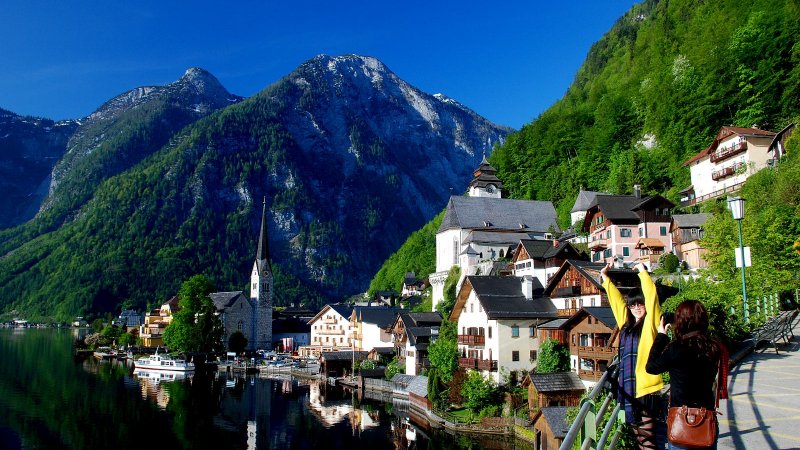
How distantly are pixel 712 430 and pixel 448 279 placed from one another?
67047 mm

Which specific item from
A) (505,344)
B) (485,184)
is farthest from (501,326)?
(485,184)

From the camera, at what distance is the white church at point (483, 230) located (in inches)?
2983

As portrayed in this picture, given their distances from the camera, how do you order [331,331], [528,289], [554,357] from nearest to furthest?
[554,357], [528,289], [331,331]

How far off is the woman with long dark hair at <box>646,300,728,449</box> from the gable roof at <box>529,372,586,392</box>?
111ft

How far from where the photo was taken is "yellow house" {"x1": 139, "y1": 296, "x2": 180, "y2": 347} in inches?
4776

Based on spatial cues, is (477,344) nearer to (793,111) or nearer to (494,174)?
(793,111)

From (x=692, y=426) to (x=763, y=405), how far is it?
7.44 m

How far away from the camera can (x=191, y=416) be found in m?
52.4

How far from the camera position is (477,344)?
161 feet

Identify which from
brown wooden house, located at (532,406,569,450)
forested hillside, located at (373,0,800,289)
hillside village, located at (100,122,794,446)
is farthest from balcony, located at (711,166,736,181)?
brown wooden house, located at (532,406,569,450)

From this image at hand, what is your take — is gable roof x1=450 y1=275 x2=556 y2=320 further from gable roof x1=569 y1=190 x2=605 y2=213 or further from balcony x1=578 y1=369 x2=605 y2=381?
gable roof x1=569 y1=190 x2=605 y2=213

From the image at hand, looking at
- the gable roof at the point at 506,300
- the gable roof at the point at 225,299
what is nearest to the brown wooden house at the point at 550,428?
the gable roof at the point at 506,300

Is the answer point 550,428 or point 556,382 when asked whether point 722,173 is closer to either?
point 556,382

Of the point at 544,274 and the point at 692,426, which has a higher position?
the point at 544,274
